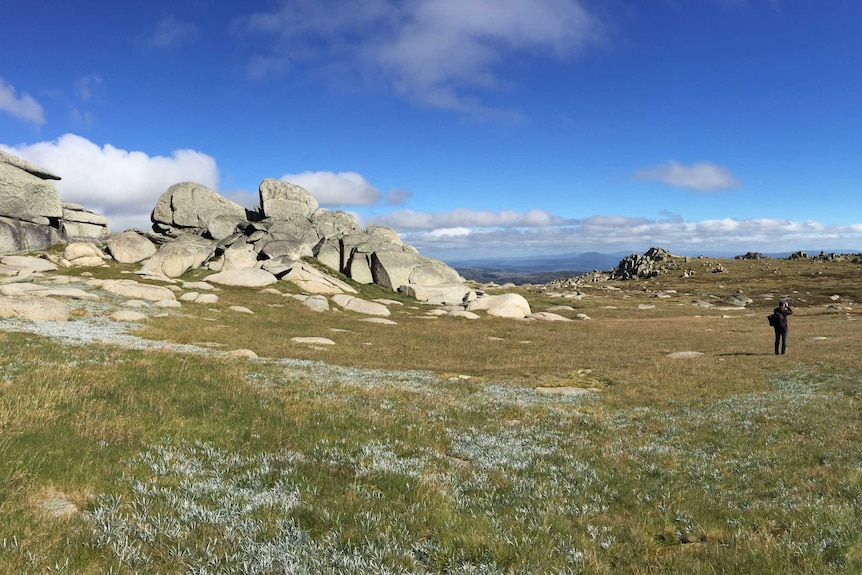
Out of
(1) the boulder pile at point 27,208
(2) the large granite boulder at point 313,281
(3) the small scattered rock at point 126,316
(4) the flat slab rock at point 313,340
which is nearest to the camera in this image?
(3) the small scattered rock at point 126,316

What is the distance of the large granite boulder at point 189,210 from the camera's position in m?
86.9

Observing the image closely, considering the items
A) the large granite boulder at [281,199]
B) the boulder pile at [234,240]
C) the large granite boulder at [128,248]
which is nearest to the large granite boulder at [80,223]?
the boulder pile at [234,240]

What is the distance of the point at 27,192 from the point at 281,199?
38521 millimetres

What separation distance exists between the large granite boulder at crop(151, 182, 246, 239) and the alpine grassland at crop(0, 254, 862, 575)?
65246 millimetres

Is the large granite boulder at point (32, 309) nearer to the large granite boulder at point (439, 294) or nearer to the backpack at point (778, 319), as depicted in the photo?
the large granite boulder at point (439, 294)

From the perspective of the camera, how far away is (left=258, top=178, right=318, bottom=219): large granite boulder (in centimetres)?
9031

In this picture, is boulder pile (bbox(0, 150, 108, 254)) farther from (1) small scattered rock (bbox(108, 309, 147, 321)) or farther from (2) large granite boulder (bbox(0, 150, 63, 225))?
(1) small scattered rock (bbox(108, 309, 147, 321))

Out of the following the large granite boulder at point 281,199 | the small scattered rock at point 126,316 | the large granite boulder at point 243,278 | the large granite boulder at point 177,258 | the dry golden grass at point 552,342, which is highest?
the large granite boulder at point 281,199

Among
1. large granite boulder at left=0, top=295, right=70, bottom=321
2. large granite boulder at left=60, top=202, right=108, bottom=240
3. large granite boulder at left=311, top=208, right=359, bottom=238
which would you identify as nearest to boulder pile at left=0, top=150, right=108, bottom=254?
large granite boulder at left=60, top=202, right=108, bottom=240

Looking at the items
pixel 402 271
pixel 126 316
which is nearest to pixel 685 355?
pixel 126 316

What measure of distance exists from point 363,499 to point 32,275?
215 ft

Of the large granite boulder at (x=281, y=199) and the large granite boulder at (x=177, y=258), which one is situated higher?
the large granite boulder at (x=281, y=199)

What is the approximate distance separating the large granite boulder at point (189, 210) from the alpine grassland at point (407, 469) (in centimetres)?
6525

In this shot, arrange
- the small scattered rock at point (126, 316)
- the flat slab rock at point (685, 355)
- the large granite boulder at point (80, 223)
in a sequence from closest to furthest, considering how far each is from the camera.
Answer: the flat slab rock at point (685, 355), the small scattered rock at point (126, 316), the large granite boulder at point (80, 223)
